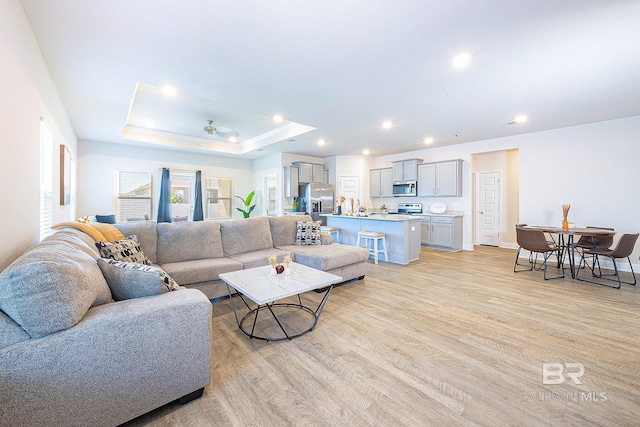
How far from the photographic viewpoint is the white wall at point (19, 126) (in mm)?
1626

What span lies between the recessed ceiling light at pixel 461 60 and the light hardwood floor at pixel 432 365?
265cm

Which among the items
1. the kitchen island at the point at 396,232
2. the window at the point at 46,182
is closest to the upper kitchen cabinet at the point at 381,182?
the kitchen island at the point at 396,232

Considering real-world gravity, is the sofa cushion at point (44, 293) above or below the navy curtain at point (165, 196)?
below

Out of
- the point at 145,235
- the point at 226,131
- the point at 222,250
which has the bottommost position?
the point at 222,250

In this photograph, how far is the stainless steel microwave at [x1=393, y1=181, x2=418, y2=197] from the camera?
23.5 feet

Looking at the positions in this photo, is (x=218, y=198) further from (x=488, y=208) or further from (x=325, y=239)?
(x=488, y=208)

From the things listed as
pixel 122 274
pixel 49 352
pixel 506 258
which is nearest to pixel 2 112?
pixel 122 274

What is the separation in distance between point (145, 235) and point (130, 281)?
1.79 metres

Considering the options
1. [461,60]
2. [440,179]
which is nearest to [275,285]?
[461,60]

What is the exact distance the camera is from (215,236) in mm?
3594

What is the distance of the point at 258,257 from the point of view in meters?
3.46

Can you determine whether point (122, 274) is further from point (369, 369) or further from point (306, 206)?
point (306, 206)

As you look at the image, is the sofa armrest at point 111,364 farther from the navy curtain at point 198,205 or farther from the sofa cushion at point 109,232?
the navy curtain at point 198,205

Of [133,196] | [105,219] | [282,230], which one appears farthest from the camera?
[133,196]
